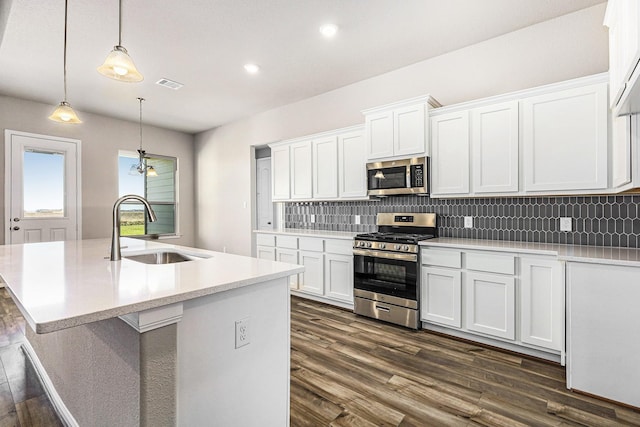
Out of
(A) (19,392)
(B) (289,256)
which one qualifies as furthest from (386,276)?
(A) (19,392)

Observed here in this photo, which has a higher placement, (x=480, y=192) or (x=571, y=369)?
(x=480, y=192)

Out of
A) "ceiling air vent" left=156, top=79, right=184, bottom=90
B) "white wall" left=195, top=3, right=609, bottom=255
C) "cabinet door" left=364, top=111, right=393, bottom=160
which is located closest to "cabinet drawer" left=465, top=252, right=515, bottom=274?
"cabinet door" left=364, top=111, right=393, bottom=160

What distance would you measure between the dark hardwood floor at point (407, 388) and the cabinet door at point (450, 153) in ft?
4.84

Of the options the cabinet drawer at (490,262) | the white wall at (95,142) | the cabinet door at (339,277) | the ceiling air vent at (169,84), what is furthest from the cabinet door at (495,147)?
the white wall at (95,142)

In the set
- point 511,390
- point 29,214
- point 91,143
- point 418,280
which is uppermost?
point 91,143

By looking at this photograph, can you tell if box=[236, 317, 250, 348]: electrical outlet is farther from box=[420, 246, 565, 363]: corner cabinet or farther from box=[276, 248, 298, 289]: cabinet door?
box=[276, 248, 298, 289]: cabinet door

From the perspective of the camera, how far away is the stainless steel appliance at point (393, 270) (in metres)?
3.15

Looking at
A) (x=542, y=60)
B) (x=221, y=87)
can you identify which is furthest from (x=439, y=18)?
(x=221, y=87)

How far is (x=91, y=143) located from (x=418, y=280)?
5.78m

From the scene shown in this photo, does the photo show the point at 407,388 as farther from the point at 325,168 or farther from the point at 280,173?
the point at 280,173

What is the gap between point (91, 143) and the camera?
216 inches

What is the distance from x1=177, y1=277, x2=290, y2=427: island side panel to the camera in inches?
49.2

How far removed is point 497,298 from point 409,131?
5.93 feet

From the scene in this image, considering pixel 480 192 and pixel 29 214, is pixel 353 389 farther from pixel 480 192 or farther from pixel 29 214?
pixel 29 214
